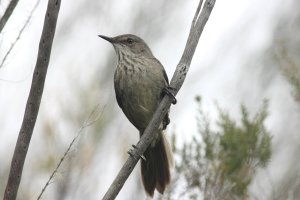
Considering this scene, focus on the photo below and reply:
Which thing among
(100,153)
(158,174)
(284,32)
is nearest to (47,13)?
(158,174)

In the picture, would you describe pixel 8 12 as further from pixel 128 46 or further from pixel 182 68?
pixel 128 46

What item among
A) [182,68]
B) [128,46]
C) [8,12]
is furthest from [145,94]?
[8,12]

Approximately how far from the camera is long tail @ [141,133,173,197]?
19.4 ft

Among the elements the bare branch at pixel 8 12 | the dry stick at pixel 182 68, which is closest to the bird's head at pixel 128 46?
the dry stick at pixel 182 68

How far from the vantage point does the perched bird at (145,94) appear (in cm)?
580

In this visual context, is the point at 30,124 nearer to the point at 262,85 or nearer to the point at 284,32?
the point at 262,85

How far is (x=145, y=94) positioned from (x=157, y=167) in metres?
0.77

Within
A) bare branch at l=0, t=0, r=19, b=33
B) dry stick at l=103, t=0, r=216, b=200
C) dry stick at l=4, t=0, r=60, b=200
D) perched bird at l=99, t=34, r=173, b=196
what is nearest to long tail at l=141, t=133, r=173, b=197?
perched bird at l=99, t=34, r=173, b=196

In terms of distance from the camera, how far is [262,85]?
9.23 meters

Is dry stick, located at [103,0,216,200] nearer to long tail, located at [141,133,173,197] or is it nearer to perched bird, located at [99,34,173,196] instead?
perched bird, located at [99,34,173,196]

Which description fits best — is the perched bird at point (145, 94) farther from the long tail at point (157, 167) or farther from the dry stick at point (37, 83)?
the dry stick at point (37, 83)

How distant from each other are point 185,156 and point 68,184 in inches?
67.5

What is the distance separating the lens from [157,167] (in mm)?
6145

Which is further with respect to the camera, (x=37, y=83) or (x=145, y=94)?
(x=145, y=94)
